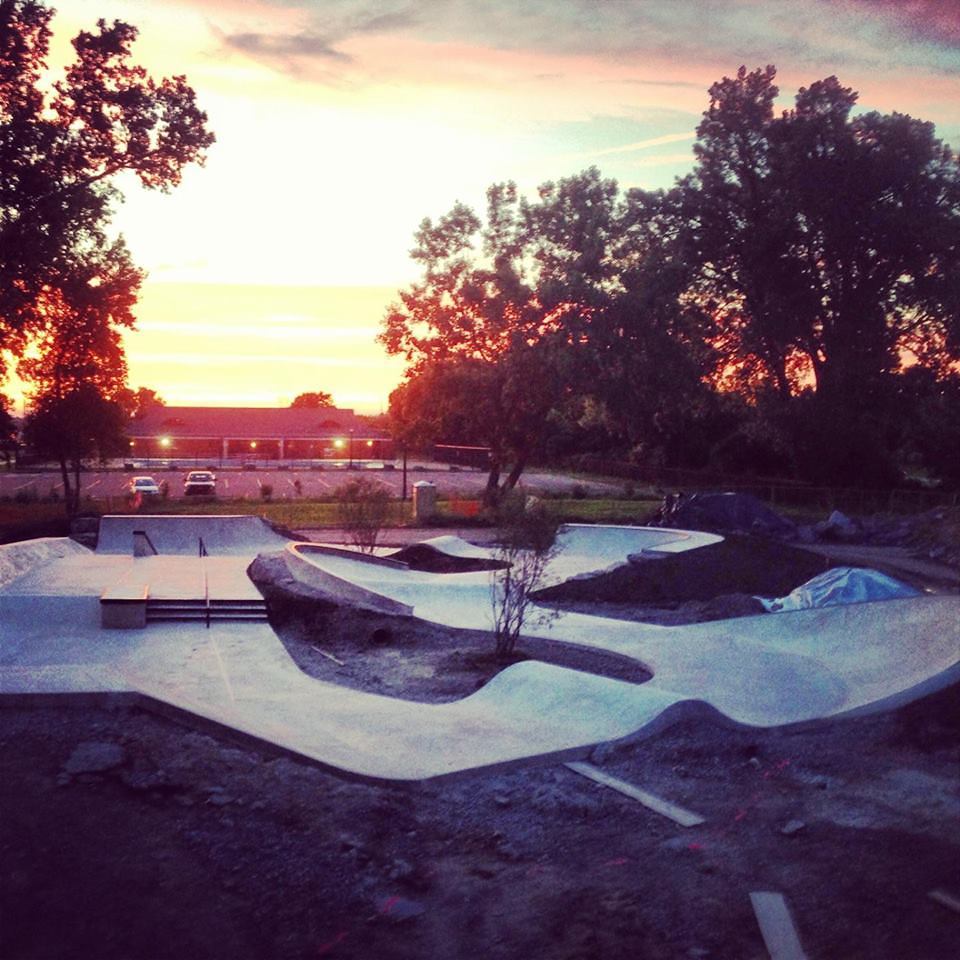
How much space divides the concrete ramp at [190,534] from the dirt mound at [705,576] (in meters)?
8.46

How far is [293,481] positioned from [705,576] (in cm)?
3617

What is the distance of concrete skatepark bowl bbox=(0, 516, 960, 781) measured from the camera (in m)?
7.20

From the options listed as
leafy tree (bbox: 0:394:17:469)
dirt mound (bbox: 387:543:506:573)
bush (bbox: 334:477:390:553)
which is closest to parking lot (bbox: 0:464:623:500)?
leafy tree (bbox: 0:394:17:469)

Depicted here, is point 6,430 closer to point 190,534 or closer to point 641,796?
point 190,534

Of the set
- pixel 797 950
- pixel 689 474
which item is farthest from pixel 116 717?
pixel 689 474

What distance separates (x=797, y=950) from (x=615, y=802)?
75.1 inches

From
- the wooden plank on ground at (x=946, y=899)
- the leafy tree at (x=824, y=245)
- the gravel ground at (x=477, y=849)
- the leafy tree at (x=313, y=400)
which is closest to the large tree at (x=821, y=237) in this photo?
the leafy tree at (x=824, y=245)

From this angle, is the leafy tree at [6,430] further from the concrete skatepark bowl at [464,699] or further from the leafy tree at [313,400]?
the leafy tree at [313,400]

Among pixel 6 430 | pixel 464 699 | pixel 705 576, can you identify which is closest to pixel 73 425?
pixel 6 430

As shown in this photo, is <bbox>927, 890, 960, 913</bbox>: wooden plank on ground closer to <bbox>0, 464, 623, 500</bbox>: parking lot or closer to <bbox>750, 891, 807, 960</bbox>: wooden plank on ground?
<bbox>750, 891, 807, 960</bbox>: wooden plank on ground

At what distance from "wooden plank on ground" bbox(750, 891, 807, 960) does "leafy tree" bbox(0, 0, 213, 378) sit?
18.7 metres

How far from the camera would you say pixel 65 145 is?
19625mm

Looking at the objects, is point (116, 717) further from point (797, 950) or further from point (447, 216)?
point (447, 216)

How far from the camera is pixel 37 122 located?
1912cm
